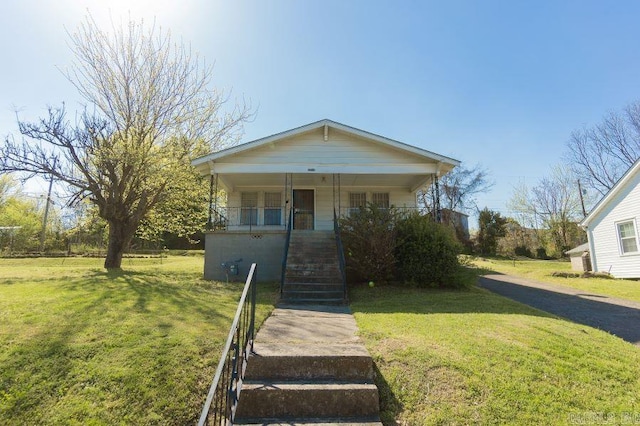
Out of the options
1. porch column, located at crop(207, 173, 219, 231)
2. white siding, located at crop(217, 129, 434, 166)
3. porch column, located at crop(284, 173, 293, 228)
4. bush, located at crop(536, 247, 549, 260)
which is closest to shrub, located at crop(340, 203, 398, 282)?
white siding, located at crop(217, 129, 434, 166)

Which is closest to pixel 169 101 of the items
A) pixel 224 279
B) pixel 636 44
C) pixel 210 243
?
pixel 210 243

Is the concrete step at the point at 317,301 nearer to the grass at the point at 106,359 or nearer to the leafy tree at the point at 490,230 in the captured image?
the grass at the point at 106,359

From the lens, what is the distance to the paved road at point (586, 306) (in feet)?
21.4

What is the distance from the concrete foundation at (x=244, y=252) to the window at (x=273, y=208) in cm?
312

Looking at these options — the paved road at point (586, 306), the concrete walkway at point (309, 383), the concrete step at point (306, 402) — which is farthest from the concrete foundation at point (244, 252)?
the concrete step at point (306, 402)

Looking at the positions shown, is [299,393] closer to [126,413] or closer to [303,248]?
[126,413]

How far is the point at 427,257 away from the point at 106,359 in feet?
27.9

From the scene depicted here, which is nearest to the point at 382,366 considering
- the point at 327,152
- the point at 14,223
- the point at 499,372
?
the point at 499,372

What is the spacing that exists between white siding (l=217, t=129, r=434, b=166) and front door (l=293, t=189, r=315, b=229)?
2450 millimetres

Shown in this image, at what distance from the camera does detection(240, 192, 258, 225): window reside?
1529 centimetres

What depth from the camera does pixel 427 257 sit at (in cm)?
1012

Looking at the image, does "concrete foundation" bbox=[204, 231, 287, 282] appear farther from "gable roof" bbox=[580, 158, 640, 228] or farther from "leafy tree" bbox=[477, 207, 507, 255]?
"leafy tree" bbox=[477, 207, 507, 255]

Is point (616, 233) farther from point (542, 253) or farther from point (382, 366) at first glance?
point (542, 253)

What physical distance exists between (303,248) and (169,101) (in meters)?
9.08
